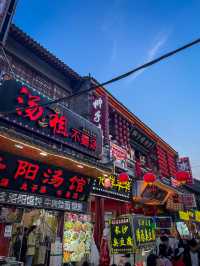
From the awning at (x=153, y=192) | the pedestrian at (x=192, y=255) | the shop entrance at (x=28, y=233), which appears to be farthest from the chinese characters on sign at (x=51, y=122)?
the pedestrian at (x=192, y=255)

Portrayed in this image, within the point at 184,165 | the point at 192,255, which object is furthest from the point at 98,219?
the point at 184,165

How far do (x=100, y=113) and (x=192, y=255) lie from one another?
975 centimetres

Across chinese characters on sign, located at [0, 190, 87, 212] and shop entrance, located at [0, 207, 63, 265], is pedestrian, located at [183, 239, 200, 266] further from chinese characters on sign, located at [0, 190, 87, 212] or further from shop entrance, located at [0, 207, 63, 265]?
shop entrance, located at [0, 207, 63, 265]

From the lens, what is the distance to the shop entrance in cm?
1072

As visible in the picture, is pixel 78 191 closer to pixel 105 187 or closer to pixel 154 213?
pixel 105 187

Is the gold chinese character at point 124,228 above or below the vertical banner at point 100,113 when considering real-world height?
below

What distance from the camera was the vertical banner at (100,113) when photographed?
14438 mm

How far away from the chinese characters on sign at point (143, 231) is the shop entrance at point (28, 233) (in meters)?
4.44

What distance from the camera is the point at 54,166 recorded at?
9.70m

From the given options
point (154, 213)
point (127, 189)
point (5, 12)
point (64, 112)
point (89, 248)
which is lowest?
point (89, 248)

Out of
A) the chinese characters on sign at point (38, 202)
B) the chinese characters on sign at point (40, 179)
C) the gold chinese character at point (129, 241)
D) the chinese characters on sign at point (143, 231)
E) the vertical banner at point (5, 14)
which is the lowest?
the gold chinese character at point (129, 241)

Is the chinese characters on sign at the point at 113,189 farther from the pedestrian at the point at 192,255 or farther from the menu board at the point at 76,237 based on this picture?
the pedestrian at the point at 192,255

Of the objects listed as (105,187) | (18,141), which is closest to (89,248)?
(105,187)

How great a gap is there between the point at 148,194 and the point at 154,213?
398 cm
